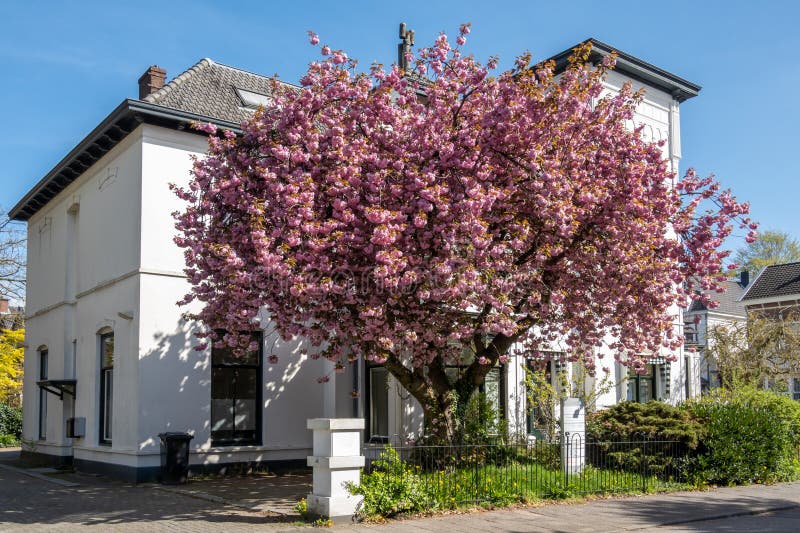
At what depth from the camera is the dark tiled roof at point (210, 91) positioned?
58.3 ft

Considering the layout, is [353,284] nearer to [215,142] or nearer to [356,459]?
[356,459]

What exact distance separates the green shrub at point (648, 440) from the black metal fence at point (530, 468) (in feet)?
0.06

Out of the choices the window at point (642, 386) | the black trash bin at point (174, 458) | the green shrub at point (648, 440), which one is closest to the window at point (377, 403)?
the black trash bin at point (174, 458)

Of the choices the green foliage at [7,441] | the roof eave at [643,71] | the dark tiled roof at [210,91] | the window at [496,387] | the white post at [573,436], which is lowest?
the green foliage at [7,441]

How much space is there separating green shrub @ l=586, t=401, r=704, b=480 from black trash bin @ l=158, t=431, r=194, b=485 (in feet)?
25.5

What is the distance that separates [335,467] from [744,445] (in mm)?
8922

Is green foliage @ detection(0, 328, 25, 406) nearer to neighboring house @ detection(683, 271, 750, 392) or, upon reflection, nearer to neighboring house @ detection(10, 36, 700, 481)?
neighboring house @ detection(10, 36, 700, 481)

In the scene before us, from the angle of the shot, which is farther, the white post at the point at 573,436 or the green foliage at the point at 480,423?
the green foliage at the point at 480,423

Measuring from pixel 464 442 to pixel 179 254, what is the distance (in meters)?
7.55

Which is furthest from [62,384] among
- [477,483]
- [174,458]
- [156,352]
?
[477,483]

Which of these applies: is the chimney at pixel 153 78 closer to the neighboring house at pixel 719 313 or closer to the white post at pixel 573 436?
the white post at pixel 573 436

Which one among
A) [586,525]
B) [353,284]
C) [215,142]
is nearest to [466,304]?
[353,284]

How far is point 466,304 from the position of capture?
37.8 feet

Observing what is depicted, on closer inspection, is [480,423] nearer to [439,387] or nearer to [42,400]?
[439,387]
